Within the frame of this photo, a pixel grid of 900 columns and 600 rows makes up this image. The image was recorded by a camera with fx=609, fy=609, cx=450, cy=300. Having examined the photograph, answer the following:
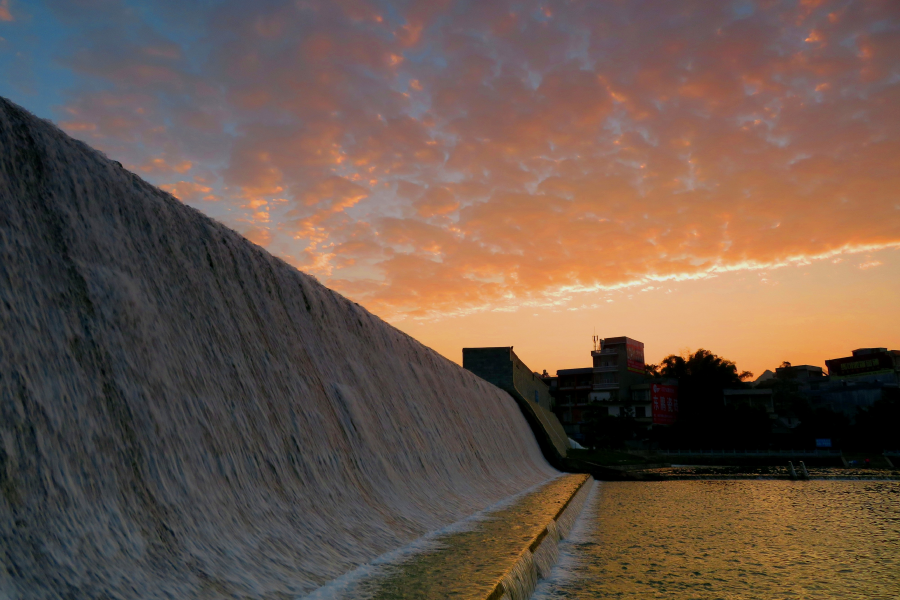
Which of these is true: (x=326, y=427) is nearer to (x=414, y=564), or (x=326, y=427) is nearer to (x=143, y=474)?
(x=414, y=564)

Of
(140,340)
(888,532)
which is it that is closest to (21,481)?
(140,340)

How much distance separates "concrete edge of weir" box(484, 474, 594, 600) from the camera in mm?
5662

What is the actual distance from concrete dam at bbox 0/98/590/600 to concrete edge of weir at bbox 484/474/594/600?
0.04 metres

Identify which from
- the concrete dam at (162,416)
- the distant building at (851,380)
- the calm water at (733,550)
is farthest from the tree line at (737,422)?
the concrete dam at (162,416)

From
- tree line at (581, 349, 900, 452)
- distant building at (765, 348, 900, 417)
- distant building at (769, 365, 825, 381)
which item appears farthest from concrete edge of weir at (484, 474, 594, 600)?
distant building at (769, 365, 825, 381)

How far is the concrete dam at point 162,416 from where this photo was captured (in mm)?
4312

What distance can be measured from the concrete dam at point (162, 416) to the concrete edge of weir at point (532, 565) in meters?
0.04

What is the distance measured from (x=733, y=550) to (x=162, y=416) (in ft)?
27.8

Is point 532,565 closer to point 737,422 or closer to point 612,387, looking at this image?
point 737,422

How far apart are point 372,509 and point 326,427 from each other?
1.38 m

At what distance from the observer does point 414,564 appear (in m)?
6.76

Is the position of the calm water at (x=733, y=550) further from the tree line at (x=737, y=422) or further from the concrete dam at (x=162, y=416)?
the tree line at (x=737, y=422)

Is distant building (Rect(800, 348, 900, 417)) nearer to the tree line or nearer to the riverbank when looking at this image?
the tree line

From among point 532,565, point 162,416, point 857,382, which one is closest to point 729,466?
point 857,382
